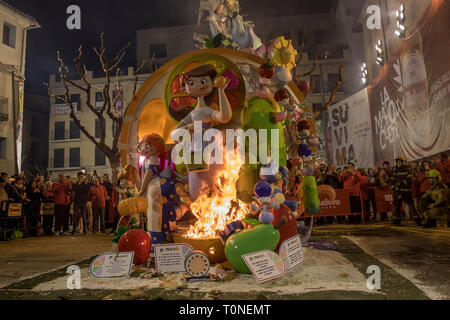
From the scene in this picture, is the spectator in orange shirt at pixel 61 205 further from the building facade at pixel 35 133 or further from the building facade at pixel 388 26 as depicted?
the building facade at pixel 35 133

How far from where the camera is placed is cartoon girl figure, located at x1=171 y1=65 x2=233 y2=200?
388 centimetres

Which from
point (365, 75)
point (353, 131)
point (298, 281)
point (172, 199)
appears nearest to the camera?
point (298, 281)

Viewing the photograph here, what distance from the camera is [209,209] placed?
3.86 metres

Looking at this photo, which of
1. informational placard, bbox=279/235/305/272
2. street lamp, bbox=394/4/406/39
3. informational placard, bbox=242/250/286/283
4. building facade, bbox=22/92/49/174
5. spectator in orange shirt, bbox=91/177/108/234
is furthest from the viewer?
building facade, bbox=22/92/49/174

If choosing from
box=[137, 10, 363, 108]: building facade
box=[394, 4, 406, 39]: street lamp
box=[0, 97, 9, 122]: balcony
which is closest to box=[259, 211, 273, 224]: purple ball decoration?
box=[394, 4, 406, 39]: street lamp

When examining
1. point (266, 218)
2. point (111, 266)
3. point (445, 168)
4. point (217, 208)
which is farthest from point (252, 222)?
point (445, 168)

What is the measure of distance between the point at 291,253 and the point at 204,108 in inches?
83.0

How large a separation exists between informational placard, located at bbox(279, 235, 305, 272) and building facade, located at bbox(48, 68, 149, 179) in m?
25.4

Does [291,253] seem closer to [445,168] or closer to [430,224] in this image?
[430,224]

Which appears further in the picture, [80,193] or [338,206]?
[80,193]

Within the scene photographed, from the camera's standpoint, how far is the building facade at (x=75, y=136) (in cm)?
2705

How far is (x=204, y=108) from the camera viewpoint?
413 centimetres

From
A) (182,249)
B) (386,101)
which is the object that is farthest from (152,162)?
(386,101)

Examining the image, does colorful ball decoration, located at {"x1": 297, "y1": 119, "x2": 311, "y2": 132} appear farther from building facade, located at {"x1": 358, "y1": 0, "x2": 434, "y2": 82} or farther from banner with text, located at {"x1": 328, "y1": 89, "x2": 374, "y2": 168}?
banner with text, located at {"x1": 328, "y1": 89, "x2": 374, "y2": 168}
